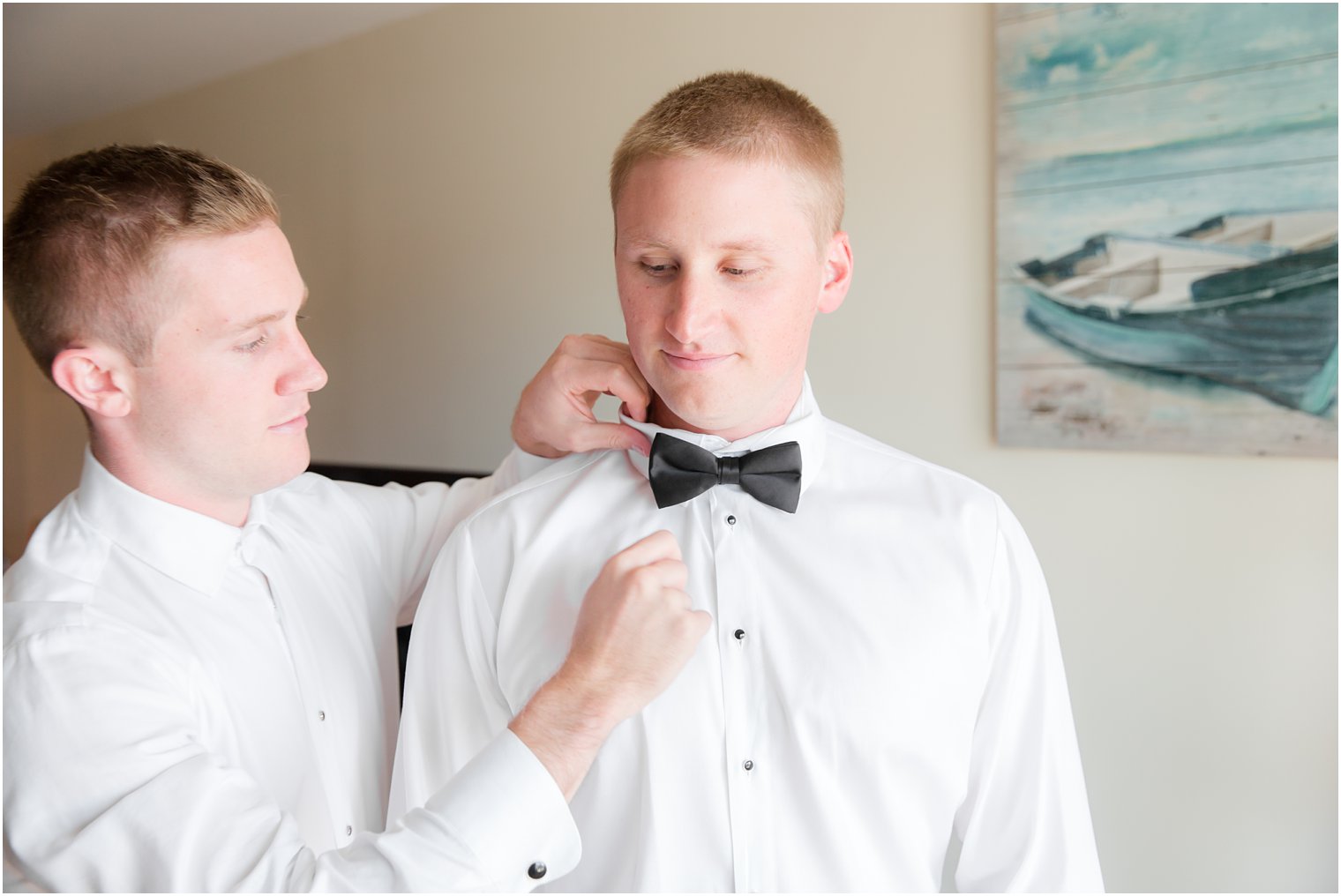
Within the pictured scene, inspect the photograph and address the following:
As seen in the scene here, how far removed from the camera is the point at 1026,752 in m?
1.37

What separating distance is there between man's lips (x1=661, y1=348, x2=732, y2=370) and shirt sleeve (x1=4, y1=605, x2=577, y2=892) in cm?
52

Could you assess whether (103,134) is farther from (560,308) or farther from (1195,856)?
(1195,856)

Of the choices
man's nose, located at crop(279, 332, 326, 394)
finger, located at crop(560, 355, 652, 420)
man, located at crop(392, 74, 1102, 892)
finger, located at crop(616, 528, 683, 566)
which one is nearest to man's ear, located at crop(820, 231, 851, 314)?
man, located at crop(392, 74, 1102, 892)

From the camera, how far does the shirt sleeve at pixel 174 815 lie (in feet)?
3.71

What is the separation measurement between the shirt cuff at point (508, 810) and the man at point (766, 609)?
16cm

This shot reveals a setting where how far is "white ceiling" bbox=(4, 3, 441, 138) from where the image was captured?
401 centimetres

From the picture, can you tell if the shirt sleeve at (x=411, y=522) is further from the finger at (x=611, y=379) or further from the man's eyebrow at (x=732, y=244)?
the man's eyebrow at (x=732, y=244)

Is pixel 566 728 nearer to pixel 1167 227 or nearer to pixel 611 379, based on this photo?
pixel 611 379

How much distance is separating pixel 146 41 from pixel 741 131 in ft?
13.8

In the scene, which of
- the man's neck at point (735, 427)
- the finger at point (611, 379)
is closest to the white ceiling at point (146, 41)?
the finger at point (611, 379)

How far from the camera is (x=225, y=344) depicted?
1.37 meters

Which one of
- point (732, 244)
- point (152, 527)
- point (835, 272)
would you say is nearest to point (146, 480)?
point (152, 527)

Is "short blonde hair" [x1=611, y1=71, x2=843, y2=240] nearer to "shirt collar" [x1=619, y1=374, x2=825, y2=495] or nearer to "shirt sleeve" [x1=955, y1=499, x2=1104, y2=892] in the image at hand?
"shirt collar" [x1=619, y1=374, x2=825, y2=495]

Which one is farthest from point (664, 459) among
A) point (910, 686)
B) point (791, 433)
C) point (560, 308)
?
point (560, 308)
